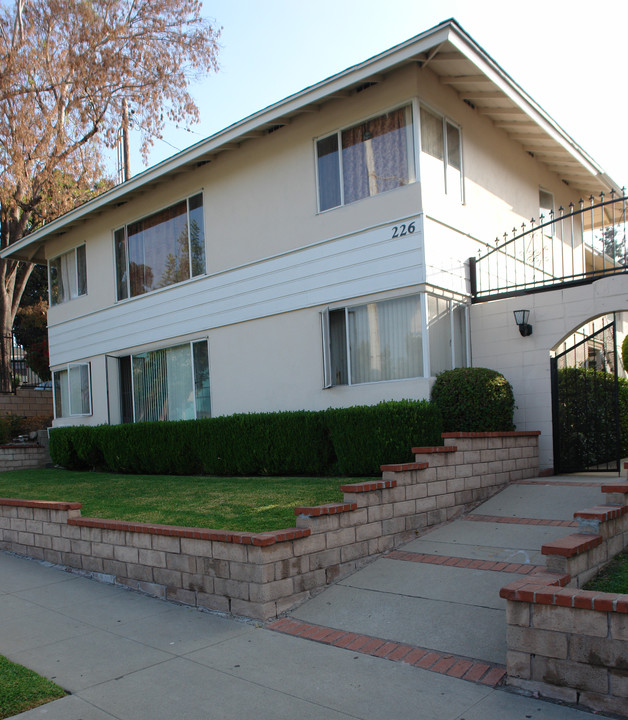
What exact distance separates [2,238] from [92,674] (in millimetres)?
23047

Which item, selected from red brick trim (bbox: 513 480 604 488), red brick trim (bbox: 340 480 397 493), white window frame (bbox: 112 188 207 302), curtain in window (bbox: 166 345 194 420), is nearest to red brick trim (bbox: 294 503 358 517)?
red brick trim (bbox: 340 480 397 493)

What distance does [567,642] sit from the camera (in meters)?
3.96

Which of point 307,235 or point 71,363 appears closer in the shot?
point 307,235

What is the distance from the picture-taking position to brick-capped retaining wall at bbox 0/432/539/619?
5746mm

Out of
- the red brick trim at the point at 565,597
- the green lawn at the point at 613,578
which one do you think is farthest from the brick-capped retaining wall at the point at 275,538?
the green lawn at the point at 613,578

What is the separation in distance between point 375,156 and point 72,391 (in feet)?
35.0

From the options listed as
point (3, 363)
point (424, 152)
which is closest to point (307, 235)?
point (424, 152)

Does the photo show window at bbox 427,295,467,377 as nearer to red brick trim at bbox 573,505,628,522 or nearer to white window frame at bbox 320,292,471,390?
white window frame at bbox 320,292,471,390

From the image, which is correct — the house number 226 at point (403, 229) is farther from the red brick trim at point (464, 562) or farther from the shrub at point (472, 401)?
the red brick trim at point (464, 562)

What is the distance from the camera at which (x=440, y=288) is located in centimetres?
1032

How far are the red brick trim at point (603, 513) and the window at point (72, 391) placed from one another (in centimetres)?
1343

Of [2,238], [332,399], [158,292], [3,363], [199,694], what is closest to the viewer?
[199,694]

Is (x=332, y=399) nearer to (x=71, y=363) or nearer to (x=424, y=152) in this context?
(x=424, y=152)

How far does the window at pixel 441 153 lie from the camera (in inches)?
409
